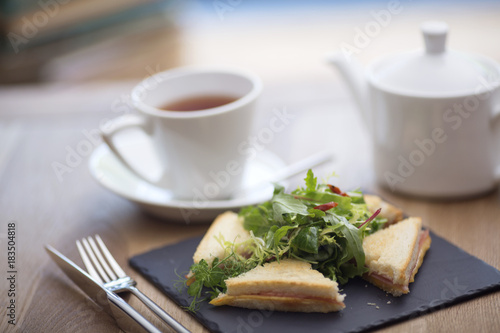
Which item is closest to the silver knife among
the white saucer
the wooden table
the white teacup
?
the wooden table

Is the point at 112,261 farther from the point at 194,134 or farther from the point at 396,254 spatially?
the point at 396,254

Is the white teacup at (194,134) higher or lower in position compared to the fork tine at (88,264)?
higher

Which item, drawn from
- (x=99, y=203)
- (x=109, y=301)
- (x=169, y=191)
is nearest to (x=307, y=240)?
(x=109, y=301)

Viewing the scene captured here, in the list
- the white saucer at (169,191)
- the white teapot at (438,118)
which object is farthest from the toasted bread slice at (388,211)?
the white saucer at (169,191)

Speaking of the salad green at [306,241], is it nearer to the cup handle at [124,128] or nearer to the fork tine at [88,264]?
the fork tine at [88,264]

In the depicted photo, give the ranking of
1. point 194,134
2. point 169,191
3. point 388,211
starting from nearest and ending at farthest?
point 388,211 → point 194,134 → point 169,191

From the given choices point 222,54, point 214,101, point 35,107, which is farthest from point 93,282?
point 222,54

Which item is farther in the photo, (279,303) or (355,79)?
(355,79)
